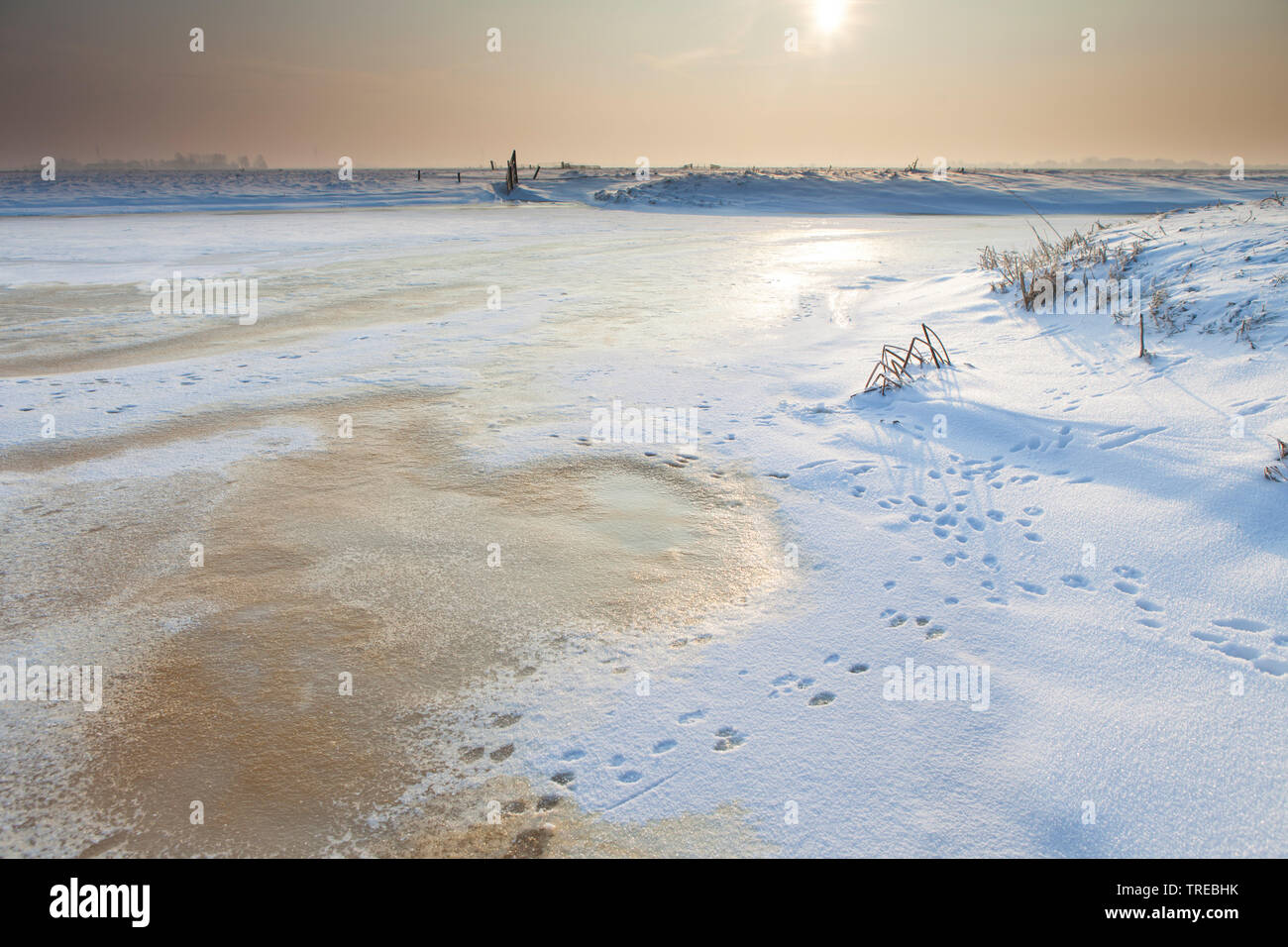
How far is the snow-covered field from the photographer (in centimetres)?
238

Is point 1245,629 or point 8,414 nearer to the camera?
point 1245,629

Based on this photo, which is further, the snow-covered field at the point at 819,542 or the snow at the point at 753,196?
the snow at the point at 753,196

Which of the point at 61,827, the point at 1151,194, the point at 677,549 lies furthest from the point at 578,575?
the point at 1151,194

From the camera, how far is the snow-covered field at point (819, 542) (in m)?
2.38

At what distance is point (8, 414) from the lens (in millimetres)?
5801

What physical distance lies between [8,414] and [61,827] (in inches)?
194

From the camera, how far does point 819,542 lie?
4.05 m

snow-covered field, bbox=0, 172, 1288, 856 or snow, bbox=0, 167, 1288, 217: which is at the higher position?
snow, bbox=0, 167, 1288, 217

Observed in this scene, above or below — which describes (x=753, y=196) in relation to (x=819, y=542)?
above

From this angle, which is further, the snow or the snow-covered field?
the snow

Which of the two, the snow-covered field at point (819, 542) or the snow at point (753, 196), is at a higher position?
the snow at point (753, 196)

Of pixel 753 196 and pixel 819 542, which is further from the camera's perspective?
Answer: pixel 753 196
